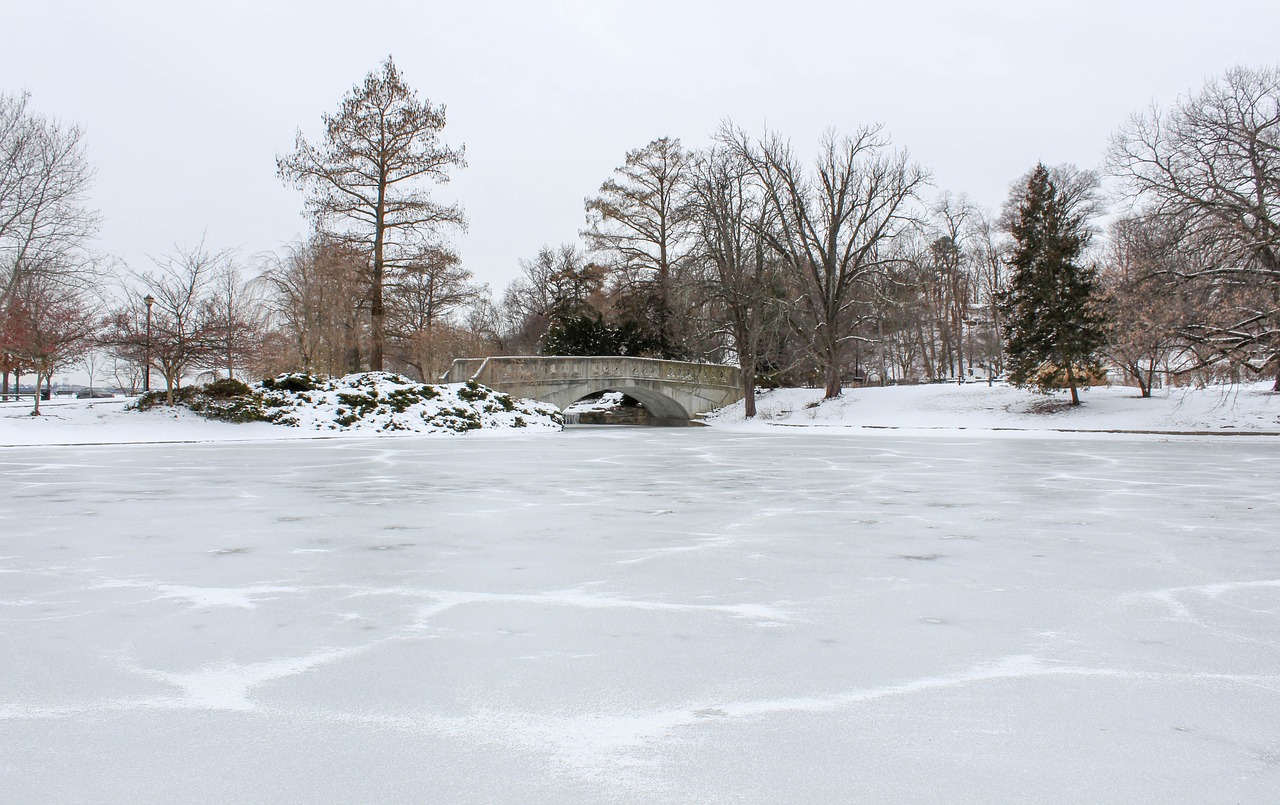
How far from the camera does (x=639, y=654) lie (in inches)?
143

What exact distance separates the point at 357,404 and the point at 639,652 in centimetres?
2569

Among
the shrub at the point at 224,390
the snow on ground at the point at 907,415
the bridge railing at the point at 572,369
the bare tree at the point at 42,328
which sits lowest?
the snow on ground at the point at 907,415

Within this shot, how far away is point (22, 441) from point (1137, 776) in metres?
26.2

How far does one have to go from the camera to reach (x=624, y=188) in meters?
46.0

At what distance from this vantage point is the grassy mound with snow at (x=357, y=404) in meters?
26.3

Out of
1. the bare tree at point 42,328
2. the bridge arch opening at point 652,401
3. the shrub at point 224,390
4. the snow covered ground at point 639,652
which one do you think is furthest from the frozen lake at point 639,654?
the bridge arch opening at point 652,401

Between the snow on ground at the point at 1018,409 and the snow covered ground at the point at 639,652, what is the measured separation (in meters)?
22.5

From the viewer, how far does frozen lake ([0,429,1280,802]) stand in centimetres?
246

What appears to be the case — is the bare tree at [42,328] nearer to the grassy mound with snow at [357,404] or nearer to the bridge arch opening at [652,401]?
the grassy mound with snow at [357,404]

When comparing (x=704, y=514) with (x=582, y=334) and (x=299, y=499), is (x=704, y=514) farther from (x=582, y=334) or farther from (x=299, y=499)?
(x=582, y=334)

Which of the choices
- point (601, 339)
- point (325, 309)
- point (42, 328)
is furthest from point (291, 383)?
point (601, 339)

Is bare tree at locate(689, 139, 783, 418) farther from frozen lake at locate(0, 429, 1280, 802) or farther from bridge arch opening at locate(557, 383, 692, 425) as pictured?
frozen lake at locate(0, 429, 1280, 802)

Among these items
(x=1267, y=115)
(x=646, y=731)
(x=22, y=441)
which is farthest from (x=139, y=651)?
(x=1267, y=115)

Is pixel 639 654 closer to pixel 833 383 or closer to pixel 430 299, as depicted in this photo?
pixel 833 383
